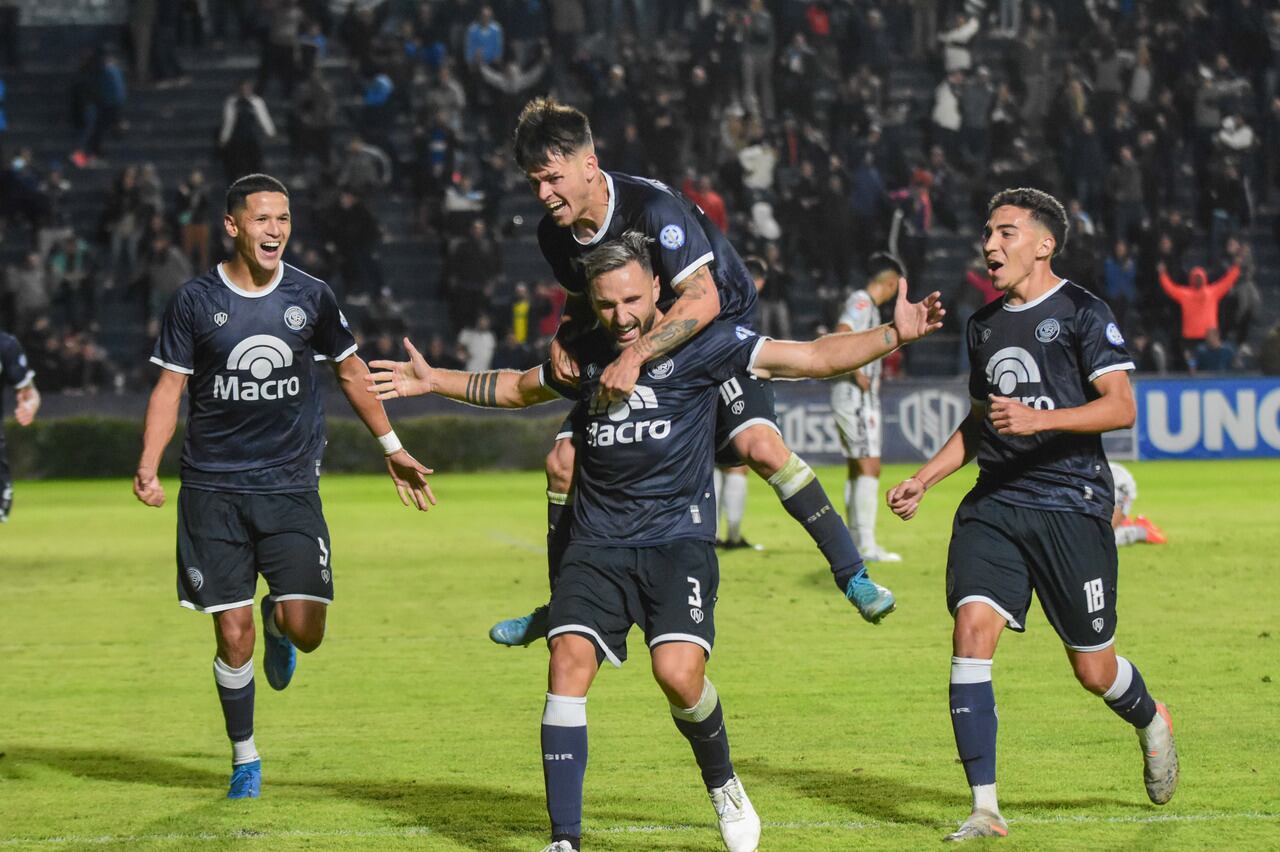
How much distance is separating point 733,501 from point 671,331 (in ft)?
32.7

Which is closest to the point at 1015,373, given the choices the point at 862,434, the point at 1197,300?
the point at 862,434

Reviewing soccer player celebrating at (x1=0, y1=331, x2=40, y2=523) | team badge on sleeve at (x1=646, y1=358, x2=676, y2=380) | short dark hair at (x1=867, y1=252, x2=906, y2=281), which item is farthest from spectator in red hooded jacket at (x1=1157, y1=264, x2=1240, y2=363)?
team badge on sleeve at (x1=646, y1=358, x2=676, y2=380)

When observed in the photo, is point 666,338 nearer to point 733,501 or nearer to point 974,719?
point 974,719

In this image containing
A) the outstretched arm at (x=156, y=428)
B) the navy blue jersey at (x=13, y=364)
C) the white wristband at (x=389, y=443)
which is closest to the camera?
the outstretched arm at (x=156, y=428)

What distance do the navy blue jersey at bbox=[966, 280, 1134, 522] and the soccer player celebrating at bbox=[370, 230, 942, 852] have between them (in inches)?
28.4

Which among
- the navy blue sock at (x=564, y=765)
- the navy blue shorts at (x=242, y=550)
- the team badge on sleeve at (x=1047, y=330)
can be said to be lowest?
the navy blue sock at (x=564, y=765)

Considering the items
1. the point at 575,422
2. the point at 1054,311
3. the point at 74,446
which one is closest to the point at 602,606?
the point at 575,422

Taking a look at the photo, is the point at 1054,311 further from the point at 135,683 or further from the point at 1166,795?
the point at 135,683

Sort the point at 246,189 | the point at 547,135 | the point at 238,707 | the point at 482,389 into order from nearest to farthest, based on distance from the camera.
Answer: the point at 547,135, the point at 482,389, the point at 246,189, the point at 238,707

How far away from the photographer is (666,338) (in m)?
6.39

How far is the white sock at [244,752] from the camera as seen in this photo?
7.76 meters

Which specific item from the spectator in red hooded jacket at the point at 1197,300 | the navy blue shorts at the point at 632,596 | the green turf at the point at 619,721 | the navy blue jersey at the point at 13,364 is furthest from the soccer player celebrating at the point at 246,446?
the spectator in red hooded jacket at the point at 1197,300

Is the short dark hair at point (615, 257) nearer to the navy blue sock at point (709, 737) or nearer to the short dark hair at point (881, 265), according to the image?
the navy blue sock at point (709, 737)

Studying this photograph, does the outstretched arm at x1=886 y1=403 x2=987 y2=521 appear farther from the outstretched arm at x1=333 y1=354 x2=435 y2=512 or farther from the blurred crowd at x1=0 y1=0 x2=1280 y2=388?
the blurred crowd at x1=0 y1=0 x2=1280 y2=388
